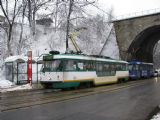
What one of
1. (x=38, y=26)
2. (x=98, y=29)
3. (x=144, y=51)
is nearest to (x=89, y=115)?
(x=98, y=29)

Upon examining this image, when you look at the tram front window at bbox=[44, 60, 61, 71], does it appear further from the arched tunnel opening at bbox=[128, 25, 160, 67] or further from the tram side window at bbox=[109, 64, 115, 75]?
the arched tunnel opening at bbox=[128, 25, 160, 67]

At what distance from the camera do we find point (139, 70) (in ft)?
156

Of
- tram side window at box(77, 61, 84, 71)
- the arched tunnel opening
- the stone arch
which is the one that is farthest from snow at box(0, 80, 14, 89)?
the arched tunnel opening

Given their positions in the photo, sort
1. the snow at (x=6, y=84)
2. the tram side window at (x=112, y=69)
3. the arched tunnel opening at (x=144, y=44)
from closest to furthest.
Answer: the snow at (x=6, y=84)
the tram side window at (x=112, y=69)
the arched tunnel opening at (x=144, y=44)

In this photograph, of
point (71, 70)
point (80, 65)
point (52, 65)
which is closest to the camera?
point (52, 65)

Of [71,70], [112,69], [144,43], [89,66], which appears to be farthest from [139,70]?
[71,70]

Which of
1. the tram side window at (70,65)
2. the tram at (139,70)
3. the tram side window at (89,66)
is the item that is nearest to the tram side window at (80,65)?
the tram side window at (89,66)

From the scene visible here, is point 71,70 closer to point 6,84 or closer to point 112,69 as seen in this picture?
point 6,84

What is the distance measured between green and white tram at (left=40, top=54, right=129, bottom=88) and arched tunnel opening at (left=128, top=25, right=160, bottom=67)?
2615 cm

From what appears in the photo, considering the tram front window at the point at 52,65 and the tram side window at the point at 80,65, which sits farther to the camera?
the tram side window at the point at 80,65

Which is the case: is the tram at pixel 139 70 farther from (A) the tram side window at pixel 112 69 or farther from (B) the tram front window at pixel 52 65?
(B) the tram front window at pixel 52 65

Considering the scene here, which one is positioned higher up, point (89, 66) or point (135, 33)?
point (135, 33)

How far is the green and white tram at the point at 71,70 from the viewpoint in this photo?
22984 mm

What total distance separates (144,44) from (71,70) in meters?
38.9
